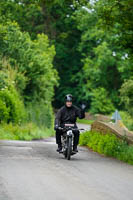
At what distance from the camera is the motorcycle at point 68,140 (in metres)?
15.3

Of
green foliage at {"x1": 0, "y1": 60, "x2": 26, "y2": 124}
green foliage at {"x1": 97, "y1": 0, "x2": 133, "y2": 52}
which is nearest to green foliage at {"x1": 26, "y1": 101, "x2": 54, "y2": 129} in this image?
green foliage at {"x1": 0, "y1": 60, "x2": 26, "y2": 124}

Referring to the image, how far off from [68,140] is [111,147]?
224 cm

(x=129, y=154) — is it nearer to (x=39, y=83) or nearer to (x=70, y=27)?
(x=39, y=83)

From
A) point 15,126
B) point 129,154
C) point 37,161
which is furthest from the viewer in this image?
point 15,126

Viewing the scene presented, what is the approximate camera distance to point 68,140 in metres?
15.4

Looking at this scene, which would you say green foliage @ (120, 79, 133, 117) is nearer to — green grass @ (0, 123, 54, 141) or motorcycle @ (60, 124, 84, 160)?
green grass @ (0, 123, 54, 141)

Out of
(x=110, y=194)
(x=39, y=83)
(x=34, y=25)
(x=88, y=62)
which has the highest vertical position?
(x=34, y=25)

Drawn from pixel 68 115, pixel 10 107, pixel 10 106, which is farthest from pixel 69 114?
pixel 10 107

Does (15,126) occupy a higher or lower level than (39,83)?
lower

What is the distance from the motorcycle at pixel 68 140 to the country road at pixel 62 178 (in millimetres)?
262

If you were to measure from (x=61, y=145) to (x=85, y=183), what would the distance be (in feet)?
19.1

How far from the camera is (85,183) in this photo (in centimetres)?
1045

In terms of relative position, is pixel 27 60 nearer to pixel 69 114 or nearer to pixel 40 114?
pixel 40 114

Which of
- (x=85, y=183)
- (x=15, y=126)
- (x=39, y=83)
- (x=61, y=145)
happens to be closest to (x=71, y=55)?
(x=39, y=83)
